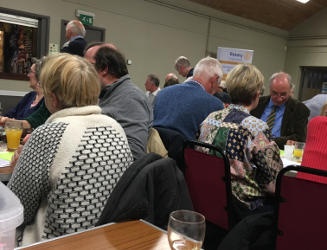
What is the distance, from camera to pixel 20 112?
302 cm

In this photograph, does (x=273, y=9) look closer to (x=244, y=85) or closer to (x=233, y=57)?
(x=233, y=57)

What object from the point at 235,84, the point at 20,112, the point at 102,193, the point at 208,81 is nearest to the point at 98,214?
the point at 102,193

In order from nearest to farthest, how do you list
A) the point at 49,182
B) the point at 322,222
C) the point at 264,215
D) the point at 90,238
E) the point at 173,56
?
the point at 90,238, the point at 49,182, the point at 322,222, the point at 264,215, the point at 173,56

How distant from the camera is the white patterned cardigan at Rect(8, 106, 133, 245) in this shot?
48.3 inches

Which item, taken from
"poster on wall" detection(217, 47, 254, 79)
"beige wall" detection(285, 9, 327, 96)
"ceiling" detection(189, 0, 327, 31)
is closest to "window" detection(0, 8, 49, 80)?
"poster on wall" detection(217, 47, 254, 79)

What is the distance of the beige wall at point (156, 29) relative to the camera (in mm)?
6133

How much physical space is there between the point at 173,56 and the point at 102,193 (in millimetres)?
7060

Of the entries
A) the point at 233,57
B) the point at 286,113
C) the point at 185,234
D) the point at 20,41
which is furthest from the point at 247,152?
the point at 233,57

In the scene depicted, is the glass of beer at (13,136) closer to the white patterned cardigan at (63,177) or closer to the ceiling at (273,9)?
the white patterned cardigan at (63,177)

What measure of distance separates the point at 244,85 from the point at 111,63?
31.9 inches

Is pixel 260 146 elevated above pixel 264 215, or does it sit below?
above

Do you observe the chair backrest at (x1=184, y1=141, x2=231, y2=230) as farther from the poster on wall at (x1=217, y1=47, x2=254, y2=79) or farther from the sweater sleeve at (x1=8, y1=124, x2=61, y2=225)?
the poster on wall at (x1=217, y1=47, x2=254, y2=79)

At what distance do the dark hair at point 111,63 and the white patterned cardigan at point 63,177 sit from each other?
0.89m

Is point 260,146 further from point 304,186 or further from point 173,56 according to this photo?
point 173,56
